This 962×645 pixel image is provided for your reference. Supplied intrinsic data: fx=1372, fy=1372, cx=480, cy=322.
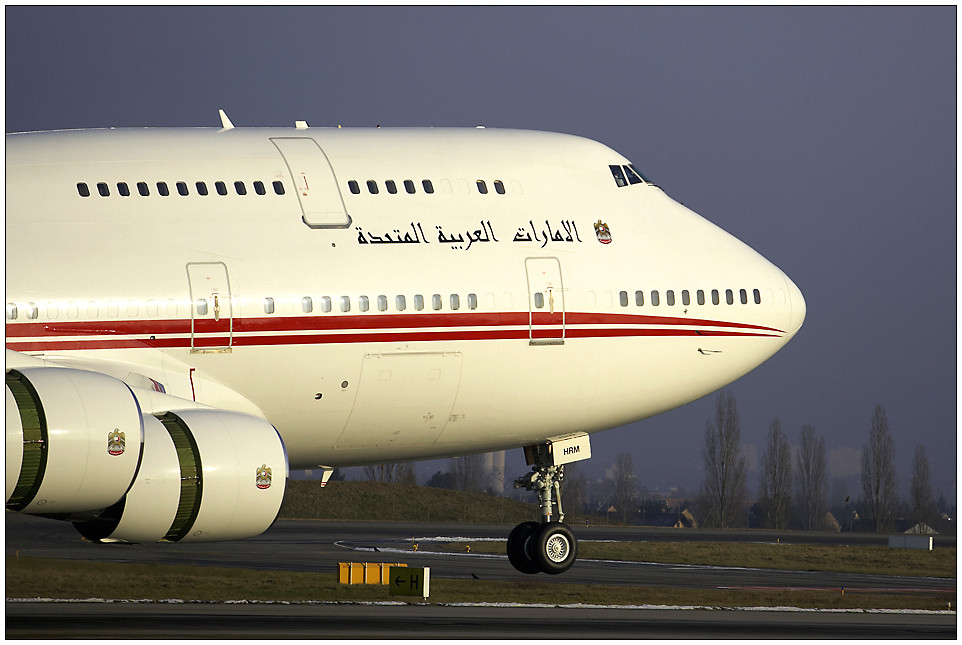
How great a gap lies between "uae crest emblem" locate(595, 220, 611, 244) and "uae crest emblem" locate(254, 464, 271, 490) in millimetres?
7997

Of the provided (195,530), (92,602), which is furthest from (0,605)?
(92,602)

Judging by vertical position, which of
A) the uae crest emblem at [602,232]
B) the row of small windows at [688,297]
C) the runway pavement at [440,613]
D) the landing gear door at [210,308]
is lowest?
the runway pavement at [440,613]

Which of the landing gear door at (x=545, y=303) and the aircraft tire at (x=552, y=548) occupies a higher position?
the landing gear door at (x=545, y=303)

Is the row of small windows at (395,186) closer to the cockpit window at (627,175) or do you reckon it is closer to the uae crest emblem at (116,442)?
the cockpit window at (627,175)

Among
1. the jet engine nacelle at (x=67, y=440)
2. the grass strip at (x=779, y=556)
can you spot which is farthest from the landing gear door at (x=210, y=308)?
the grass strip at (x=779, y=556)

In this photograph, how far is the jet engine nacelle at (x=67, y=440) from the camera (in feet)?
53.8

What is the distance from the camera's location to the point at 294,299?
21125mm

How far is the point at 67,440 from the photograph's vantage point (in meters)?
16.6

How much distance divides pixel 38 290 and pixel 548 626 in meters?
10.2

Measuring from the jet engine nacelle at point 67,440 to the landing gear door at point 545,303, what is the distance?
7.63m

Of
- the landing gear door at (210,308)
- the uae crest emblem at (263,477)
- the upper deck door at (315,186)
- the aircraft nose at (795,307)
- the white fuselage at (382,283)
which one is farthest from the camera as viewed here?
the aircraft nose at (795,307)

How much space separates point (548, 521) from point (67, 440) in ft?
34.9

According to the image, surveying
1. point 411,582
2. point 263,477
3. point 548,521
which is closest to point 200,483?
point 263,477

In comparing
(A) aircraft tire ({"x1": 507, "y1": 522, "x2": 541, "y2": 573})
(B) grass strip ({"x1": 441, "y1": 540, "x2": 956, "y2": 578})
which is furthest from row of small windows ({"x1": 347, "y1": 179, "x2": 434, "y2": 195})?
(B) grass strip ({"x1": 441, "y1": 540, "x2": 956, "y2": 578})
